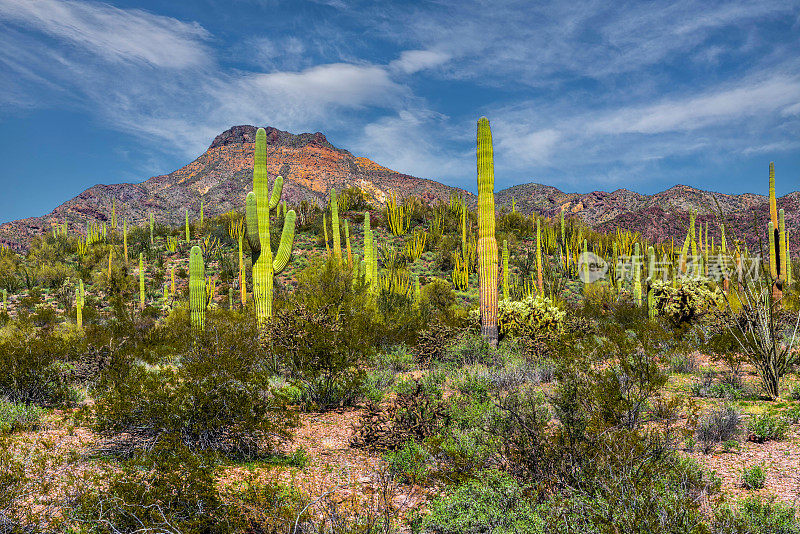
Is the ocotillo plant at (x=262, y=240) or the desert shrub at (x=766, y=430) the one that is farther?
the ocotillo plant at (x=262, y=240)

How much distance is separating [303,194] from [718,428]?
82.7m

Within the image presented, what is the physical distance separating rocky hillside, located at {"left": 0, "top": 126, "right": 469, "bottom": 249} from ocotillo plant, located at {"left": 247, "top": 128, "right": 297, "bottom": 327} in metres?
56.2

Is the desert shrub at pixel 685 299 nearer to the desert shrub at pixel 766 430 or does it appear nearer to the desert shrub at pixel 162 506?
the desert shrub at pixel 766 430

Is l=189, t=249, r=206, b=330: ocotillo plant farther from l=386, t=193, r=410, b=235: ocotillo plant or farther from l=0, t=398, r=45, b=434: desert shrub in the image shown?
l=386, t=193, r=410, b=235: ocotillo plant

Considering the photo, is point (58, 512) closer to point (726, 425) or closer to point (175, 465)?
point (175, 465)

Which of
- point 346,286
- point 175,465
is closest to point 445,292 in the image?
point 346,286

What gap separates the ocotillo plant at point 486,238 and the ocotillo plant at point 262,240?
18.6 feet

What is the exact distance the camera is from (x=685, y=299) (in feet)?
51.7

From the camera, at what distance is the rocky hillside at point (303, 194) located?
67.9 metres

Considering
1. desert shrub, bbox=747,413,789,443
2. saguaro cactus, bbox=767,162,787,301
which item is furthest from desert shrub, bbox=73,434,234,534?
saguaro cactus, bbox=767,162,787,301

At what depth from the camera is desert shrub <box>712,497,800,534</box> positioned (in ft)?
9.56

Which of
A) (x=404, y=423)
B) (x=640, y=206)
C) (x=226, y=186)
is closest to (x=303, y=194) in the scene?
(x=226, y=186)

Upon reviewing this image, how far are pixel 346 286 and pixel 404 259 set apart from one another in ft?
47.6

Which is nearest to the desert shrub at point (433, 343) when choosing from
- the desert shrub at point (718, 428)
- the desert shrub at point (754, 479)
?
the desert shrub at point (718, 428)
